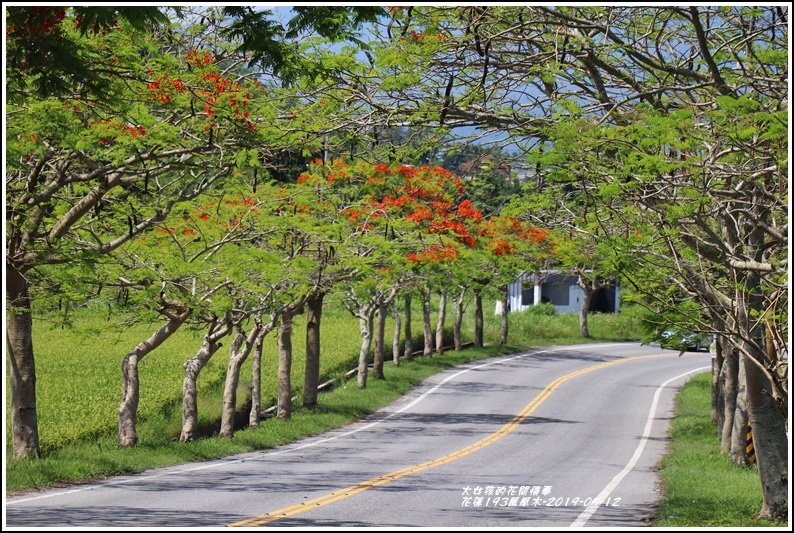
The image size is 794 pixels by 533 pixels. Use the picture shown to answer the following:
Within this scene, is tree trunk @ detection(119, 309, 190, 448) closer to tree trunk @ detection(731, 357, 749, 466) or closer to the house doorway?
tree trunk @ detection(731, 357, 749, 466)

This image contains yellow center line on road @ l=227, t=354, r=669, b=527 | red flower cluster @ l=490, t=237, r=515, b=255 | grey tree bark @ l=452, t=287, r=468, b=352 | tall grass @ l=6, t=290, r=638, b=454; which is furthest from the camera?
grey tree bark @ l=452, t=287, r=468, b=352

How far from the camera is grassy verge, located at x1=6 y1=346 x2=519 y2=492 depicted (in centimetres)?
1869

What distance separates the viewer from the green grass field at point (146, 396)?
2120cm

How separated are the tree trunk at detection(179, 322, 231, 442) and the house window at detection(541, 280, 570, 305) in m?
55.8

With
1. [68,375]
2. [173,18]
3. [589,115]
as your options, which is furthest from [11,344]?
[68,375]

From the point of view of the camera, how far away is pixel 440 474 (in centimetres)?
2175

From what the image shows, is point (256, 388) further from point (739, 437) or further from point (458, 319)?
point (458, 319)

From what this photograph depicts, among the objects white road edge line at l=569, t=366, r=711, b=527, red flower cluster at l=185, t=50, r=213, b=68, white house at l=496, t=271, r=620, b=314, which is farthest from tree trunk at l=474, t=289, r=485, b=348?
red flower cluster at l=185, t=50, r=213, b=68

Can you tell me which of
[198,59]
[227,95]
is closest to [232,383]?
[198,59]

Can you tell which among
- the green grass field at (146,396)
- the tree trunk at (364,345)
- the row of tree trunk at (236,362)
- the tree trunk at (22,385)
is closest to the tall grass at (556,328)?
the green grass field at (146,396)

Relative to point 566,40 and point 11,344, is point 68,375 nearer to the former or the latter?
point 11,344

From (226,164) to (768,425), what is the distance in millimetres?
9504

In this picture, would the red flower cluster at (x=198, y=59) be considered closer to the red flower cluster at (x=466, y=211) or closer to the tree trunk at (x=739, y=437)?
the tree trunk at (x=739, y=437)

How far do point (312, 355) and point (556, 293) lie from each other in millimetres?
48617
